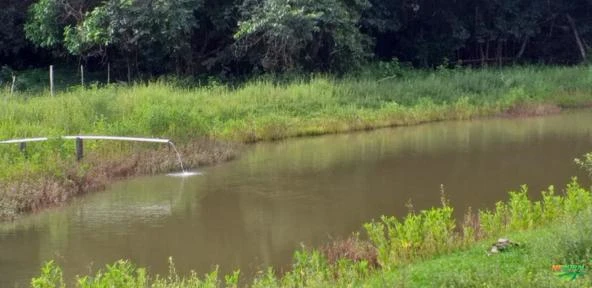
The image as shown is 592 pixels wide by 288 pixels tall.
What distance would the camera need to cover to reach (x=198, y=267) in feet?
27.5

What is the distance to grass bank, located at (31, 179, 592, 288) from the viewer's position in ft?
18.3

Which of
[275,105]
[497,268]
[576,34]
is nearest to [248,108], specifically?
[275,105]

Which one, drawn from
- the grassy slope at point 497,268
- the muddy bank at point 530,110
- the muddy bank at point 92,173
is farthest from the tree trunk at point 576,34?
the grassy slope at point 497,268

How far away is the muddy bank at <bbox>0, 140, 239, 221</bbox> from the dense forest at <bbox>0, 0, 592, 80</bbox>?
6.72m

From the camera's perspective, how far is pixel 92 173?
A: 12789 millimetres

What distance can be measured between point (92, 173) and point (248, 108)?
681cm

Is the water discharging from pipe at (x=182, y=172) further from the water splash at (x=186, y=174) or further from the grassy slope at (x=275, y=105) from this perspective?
the grassy slope at (x=275, y=105)

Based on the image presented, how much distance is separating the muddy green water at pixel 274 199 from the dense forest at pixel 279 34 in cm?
592

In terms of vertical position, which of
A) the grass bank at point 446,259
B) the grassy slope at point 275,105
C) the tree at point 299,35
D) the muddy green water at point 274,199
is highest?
the tree at point 299,35

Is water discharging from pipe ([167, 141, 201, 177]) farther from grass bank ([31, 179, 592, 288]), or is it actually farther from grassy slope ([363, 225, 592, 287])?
grassy slope ([363, 225, 592, 287])

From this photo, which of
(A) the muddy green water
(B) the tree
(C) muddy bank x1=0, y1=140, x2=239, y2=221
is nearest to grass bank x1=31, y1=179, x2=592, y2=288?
(A) the muddy green water

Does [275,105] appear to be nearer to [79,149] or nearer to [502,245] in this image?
[79,149]

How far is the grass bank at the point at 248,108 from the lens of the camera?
12945 mm

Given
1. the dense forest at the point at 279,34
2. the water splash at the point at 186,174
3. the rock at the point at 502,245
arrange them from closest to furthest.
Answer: the rock at the point at 502,245 < the water splash at the point at 186,174 < the dense forest at the point at 279,34
